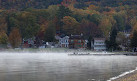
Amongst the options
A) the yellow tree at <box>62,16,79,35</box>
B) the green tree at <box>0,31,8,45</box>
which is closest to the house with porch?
the yellow tree at <box>62,16,79,35</box>

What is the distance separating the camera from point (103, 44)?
120 m

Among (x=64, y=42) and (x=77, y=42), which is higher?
(x=77, y=42)

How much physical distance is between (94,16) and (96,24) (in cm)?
792

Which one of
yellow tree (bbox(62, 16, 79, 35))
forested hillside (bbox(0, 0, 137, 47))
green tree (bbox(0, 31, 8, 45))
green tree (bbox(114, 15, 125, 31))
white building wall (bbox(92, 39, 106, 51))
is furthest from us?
green tree (bbox(114, 15, 125, 31))

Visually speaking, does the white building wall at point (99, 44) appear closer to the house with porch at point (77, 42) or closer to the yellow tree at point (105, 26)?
the house with porch at point (77, 42)

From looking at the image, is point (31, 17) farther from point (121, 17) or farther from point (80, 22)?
point (121, 17)

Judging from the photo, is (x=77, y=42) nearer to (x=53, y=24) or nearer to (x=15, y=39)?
(x=53, y=24)

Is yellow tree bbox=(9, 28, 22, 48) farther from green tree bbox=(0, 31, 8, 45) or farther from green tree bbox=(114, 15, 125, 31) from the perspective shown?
A: green tree bbox=(114, 15, 125, 31)

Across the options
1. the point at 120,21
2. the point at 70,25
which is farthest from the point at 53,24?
the point at 120,21

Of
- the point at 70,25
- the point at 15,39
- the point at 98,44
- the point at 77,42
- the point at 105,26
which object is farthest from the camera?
the point at 105,26

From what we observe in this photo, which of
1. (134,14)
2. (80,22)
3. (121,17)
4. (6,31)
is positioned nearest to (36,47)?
(6,31)

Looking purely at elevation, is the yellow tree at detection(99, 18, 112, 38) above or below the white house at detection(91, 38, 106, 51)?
above

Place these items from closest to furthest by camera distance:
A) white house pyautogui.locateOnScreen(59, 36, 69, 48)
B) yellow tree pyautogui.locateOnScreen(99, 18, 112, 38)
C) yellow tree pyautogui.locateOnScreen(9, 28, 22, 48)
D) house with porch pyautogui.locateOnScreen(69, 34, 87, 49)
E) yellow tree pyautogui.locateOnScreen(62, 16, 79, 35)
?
1. yellow tree pyautogui.locateOnScreen(9, 28, 22, 48)
2. house with porch pyautogui.locateOnScreen(69, 34, 87, 49)
3. white house pyautogui.locateOnScreen(59, 36, 69, 48)
4. yellow tree pyautogui.locateOnScreen(62, 16, 79, 35)
5. yellow tree pyautogui.locateOnScreen(99, 18, 112, 38)

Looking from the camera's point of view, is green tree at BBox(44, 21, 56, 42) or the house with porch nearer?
the house with porch
